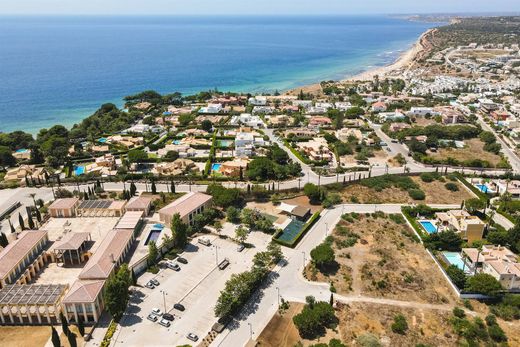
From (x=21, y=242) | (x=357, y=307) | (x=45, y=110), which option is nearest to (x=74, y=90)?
(x=45, y=110)

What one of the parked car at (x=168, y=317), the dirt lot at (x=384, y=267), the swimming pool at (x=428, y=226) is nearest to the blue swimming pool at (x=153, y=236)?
the parked car at (x=168, y=317)

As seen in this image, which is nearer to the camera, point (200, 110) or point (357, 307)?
point (357, 307)

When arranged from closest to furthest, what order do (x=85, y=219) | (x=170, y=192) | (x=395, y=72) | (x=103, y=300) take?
1. (x=103, y=300)
2. (x=85, y=219)
3. (x=170, y=192)
4. (x=395, y=72)

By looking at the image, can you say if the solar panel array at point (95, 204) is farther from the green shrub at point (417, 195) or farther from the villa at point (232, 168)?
the green shrub at point (417, 195)

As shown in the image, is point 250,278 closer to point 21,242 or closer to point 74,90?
point 21,242

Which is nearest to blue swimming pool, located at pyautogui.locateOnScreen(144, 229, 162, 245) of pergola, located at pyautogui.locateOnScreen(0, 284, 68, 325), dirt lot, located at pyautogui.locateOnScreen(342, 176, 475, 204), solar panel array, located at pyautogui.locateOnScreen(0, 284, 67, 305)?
solar panel array, located at pyautogui.locateOnScreen(0, 284, 67, 305)

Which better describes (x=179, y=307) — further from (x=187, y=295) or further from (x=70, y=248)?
(x=70, y=248)
